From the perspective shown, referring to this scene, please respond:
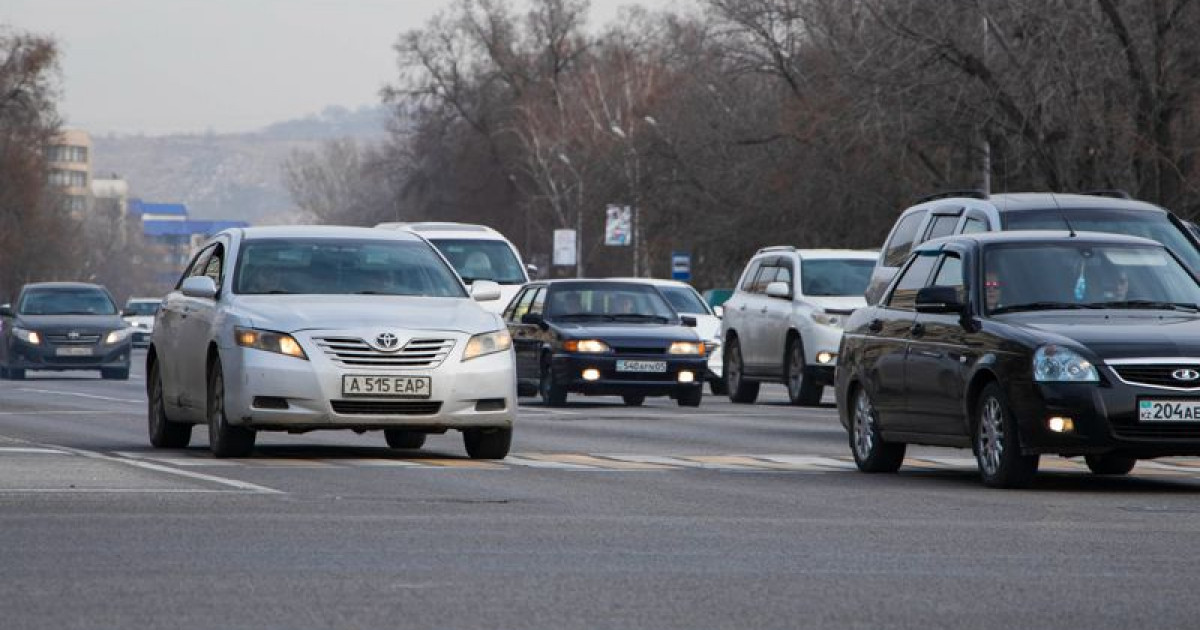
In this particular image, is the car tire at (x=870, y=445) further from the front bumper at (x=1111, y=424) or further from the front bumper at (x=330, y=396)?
the front bumper at (x=330, y=396)

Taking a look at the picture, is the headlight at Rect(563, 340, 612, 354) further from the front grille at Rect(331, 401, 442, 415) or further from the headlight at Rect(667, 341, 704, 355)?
the front grille at Rect(331, 401, 442, 415)

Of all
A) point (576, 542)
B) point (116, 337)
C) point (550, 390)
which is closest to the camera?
point (576, 542)

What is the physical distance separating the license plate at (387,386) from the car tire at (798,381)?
47.7ft

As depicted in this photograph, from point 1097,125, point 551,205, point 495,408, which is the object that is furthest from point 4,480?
point 551,205

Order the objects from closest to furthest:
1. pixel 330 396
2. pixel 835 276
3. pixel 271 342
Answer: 1. pixel 330 396
2. pixel 271 342
3. pixel 835 276

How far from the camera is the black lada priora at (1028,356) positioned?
1451cm

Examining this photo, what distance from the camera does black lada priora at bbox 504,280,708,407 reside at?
30062 mm

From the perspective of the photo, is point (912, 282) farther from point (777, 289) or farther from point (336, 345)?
point (777, 289)

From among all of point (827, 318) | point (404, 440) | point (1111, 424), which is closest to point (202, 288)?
point (404, 440)

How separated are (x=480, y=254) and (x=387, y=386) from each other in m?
21.9

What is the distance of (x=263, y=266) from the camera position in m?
18.2

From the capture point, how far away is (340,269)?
1817cm

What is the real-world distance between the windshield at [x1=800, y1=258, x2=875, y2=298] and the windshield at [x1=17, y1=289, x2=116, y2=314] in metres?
18.0

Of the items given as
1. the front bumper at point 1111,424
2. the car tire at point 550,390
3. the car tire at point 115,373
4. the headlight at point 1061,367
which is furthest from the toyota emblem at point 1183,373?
the car tire at point 115,373
